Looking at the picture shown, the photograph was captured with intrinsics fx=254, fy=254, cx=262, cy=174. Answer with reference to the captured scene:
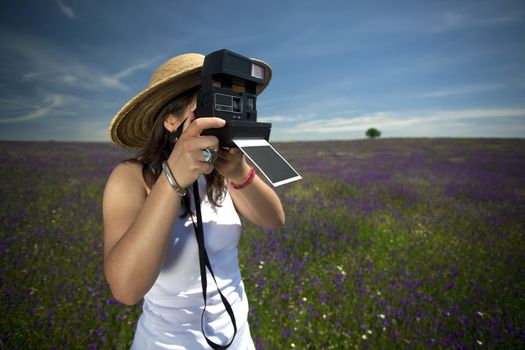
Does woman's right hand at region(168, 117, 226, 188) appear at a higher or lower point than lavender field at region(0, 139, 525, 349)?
higher

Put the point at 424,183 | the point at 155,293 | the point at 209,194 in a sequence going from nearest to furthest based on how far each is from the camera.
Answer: the point at 155,293 < the point at 209,194 < the point at 424,183

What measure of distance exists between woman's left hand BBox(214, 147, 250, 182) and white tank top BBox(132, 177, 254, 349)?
10.5 inches

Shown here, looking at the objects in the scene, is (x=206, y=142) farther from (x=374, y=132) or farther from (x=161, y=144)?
(x=374, y=132)

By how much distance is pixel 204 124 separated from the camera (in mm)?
839

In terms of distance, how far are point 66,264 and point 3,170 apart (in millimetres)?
8784

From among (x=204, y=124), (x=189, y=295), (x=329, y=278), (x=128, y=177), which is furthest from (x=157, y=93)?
(x=329, y=278)

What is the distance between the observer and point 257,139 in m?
0.98

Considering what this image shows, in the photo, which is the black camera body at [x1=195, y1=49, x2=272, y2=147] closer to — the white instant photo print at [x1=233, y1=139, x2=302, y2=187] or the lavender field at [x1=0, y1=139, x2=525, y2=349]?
the white instant photo print at [x1=233, y1=139, x2=302, y2=187]

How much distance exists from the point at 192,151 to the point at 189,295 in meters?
0.76

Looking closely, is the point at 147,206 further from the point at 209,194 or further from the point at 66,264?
the point at 66,264

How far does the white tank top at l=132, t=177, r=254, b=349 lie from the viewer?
119 centimetres

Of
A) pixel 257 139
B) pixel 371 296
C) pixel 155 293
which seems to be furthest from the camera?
pixel 371 296

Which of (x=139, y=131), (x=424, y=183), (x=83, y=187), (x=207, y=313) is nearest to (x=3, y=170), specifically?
(x=83, y=187)

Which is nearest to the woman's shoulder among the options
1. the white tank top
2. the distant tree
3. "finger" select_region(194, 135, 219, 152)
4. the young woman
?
the young woman
